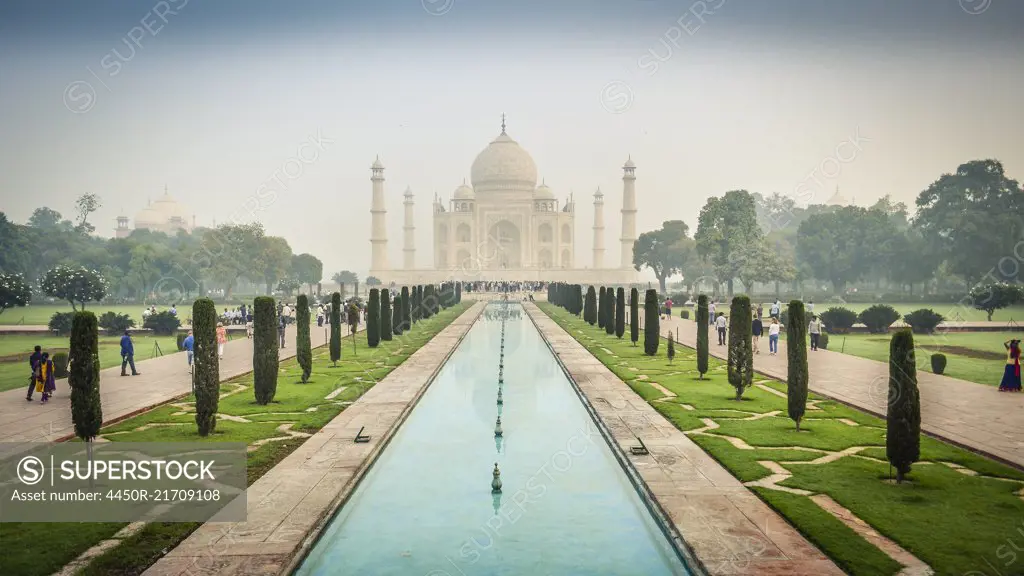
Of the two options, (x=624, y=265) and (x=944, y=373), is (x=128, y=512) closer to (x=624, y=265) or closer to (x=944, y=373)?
(x=944, y=373)

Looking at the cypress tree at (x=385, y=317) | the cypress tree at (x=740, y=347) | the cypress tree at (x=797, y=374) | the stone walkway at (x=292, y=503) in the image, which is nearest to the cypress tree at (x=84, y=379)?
the stone walkway at (x=292, y=503)

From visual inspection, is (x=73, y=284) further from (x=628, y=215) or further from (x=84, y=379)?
(x=628, y=215)

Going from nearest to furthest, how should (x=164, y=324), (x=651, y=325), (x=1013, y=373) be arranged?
(x=1013, y=373) → (x=651, y=325) → (x=164, y=324)

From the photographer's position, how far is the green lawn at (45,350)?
1448 cm

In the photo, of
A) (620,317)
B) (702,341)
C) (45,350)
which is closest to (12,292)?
(45,350)

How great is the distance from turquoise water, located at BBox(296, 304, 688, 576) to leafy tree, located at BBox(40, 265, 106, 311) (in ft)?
71.0

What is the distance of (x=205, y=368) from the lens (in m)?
8.98

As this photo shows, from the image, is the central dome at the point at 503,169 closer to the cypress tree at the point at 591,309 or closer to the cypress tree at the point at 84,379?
the cypress tree at the point at 591,309

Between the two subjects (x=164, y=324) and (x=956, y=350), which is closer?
(x=956, y=350)

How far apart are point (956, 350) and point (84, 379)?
57.4 feet

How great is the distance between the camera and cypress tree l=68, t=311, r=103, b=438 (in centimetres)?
727

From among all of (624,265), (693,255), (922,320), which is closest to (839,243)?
(693,255)

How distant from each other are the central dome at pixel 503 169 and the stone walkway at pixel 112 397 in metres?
54.2

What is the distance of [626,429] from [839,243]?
41876mm
